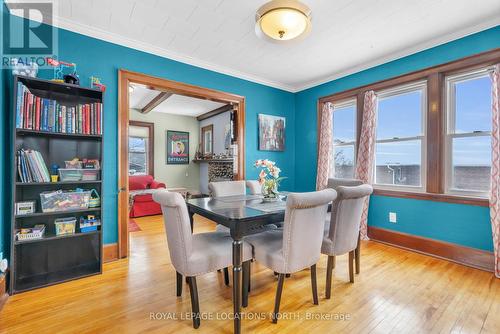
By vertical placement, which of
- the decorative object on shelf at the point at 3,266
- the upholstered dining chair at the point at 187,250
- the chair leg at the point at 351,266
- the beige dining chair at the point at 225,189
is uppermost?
the beige dining chair at the point at 225,189

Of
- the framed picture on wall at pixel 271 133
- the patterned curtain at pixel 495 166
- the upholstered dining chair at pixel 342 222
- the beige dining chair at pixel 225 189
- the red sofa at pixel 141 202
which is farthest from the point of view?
the red sofa at pixel 141 202

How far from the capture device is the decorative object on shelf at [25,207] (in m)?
2.00

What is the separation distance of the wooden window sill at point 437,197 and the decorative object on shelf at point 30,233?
12.8 feet

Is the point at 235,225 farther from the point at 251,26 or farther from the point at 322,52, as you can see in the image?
the point at 322,52

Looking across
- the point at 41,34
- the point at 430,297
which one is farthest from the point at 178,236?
the point at 41,34

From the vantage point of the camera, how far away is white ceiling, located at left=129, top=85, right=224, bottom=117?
4806mm

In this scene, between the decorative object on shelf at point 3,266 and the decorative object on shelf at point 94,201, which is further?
the decorative object on shelf at point 94,201

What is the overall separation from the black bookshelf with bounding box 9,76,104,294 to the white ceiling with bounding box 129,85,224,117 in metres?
2.38

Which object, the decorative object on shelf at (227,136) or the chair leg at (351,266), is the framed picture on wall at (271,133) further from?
the chair leg at (351,266)

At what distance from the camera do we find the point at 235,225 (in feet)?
5.03

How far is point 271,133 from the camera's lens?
4188 mm

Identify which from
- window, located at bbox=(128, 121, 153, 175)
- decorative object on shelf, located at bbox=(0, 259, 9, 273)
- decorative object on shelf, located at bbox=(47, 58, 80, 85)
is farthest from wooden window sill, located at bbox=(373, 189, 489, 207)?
window, located at bbox=(128, 121, 153, 175)

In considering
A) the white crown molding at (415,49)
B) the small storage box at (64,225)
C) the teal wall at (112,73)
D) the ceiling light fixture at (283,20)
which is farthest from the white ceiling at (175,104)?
the ceiling light fixture at (283,20)

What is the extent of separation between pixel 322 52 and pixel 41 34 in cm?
312
